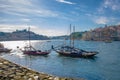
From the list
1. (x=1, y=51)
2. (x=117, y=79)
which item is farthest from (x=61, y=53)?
(x=117, y=79)

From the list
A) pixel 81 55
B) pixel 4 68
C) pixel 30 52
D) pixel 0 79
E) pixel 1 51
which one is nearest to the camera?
pixel 0 79

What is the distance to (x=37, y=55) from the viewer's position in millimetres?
91562

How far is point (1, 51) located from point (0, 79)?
101m

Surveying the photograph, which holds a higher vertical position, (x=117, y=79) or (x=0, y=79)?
(x=0, y=79)

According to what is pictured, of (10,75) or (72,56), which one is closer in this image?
(10,75)

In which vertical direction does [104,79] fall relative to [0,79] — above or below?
below

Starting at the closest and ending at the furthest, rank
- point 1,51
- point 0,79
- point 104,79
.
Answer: point 0,79 < point 104,79 < point 1,51

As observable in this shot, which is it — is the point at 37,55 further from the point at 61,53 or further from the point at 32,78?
the point at 32,78

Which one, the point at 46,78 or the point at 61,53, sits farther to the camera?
the point at 61,53

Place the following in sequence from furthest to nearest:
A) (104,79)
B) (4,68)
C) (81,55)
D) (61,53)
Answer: (61,53) → (81,55) → (104,79) → (4,68)

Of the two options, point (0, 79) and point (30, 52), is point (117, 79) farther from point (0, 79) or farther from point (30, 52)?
point (30, 52)

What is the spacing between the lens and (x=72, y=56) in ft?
271

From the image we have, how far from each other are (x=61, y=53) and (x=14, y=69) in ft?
231

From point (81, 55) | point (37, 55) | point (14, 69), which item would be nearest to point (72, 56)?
point (81, 55)
